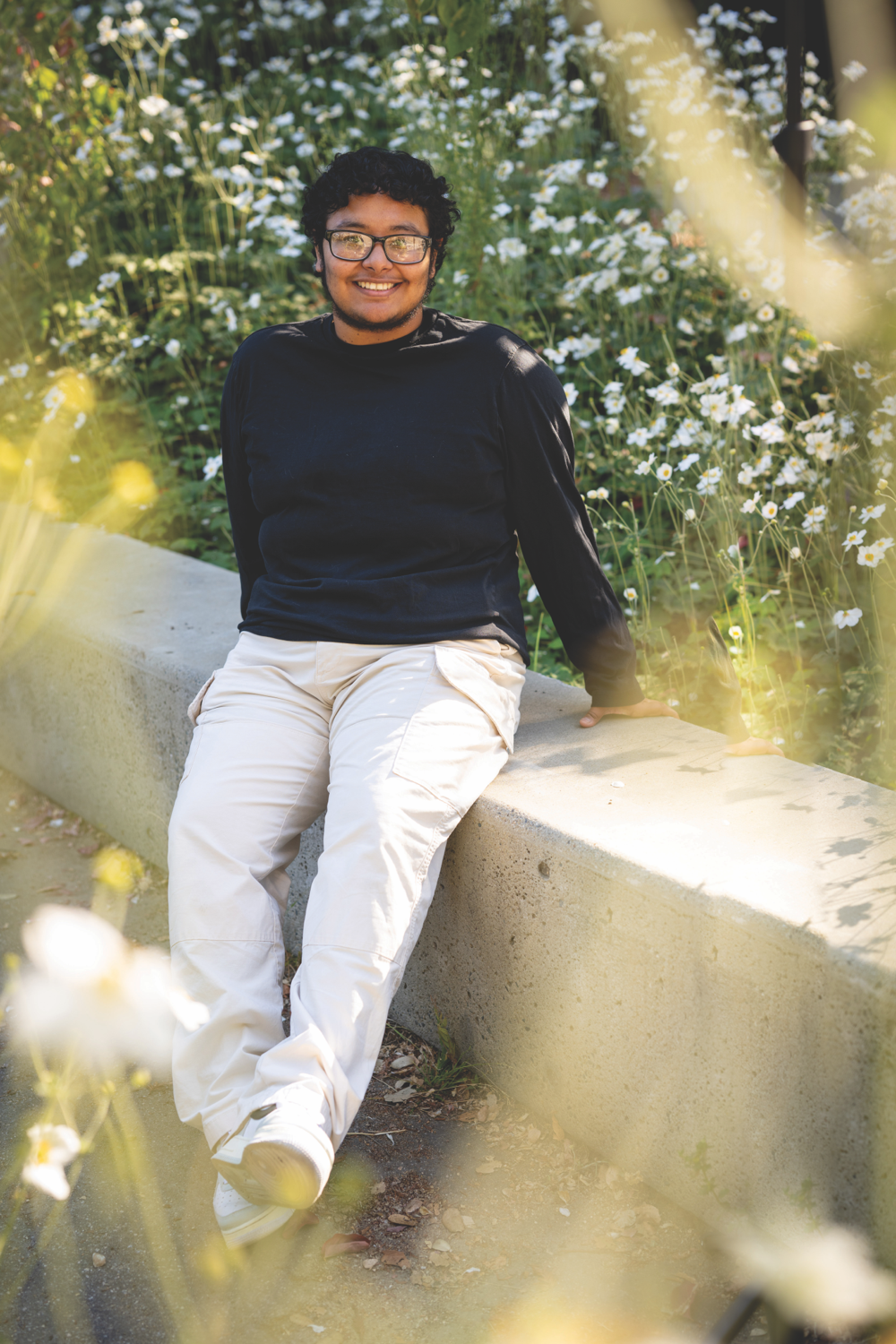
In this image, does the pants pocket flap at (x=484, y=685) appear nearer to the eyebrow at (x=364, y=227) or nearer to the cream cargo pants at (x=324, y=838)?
the cream cargo pants at (x=324, y=838)

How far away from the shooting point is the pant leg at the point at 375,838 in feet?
5.90

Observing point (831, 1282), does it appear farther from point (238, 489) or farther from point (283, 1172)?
point (238, 489)

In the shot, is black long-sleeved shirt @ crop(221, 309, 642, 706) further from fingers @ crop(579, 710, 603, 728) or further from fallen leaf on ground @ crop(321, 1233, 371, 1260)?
fallen leaf on ground @ crop(321, 1233, 371, 1260)

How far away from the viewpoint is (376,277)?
2.35 m

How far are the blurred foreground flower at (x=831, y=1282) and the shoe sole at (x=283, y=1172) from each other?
0.66 meters

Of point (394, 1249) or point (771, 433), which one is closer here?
point (394, 1249)

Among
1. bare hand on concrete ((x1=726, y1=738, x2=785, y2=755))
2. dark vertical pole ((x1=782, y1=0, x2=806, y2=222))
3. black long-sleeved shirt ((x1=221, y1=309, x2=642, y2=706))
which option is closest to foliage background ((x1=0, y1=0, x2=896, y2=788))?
dark vertical pole ((x1=782, y1=0, x2=806, y2=222))

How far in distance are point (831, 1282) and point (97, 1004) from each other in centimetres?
165

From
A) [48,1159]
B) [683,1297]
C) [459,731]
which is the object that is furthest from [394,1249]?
[459,731]

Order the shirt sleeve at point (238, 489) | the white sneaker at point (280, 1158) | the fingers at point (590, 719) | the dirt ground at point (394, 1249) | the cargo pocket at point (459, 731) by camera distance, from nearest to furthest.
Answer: the white sneaker at point (280, 1158) → the dirt ground at point (394, 1249) → the cargo pocket at point (459, 731) → the fingers at point (590, 719) → the shirt sleeve at point (238, 489)

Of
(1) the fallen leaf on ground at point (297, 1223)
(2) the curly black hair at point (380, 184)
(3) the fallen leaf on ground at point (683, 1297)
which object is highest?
(2) the curly black hair at point (380, 184)

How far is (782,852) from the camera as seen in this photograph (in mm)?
1840

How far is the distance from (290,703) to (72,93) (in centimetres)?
442

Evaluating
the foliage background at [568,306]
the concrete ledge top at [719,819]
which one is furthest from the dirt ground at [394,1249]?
the foliage background at [568,306]
